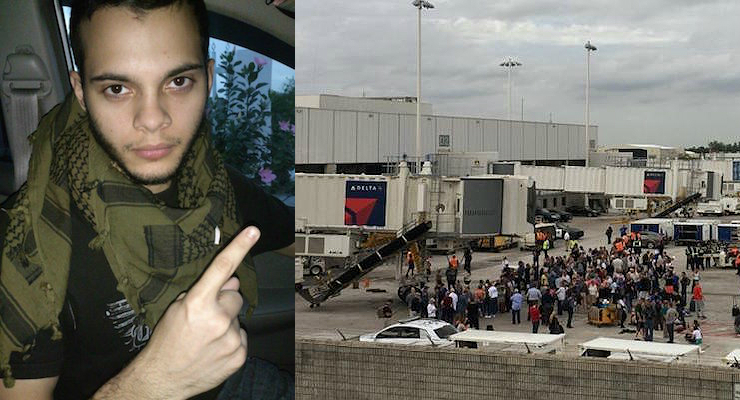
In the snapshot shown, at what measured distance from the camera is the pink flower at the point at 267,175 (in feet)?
22.4

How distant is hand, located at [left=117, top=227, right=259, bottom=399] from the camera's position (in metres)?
6.20

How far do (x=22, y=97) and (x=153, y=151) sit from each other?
80 cm

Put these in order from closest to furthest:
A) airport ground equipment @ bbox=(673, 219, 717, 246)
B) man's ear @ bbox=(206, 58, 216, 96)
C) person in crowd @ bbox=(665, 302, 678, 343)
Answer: man's ear @ bbox=(206, 58, 216, 96), person in crowd @ bbox=(665, 302, 678, 343), airport ground equipment @ bbox=(673, 219, 717, 246)

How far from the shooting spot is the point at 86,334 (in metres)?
6.13

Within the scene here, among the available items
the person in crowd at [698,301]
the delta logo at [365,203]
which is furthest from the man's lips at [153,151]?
the delta logo at [365,203]

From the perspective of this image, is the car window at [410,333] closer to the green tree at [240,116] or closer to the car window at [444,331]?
the car window at [444,331]

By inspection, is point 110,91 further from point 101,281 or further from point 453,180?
point 453,180

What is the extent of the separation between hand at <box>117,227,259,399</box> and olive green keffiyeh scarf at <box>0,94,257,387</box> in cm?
8

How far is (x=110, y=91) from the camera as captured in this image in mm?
6145

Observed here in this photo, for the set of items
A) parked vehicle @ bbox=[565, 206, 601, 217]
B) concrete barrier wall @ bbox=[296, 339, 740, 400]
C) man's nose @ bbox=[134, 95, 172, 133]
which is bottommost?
parked vehicle @ bbox=[565, 206, 601, 217]

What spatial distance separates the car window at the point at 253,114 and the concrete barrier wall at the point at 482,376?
296 inches

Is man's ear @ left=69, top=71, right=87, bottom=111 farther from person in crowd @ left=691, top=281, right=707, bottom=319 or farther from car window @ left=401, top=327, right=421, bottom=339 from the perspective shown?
person in crowd @ left=691, top=281, right=707, bottom=319

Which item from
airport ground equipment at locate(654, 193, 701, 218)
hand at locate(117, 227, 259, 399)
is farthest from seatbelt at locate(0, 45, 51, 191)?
airport ground equipment at locate(654, 193, 701, 218)

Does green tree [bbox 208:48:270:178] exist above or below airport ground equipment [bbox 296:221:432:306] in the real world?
above
